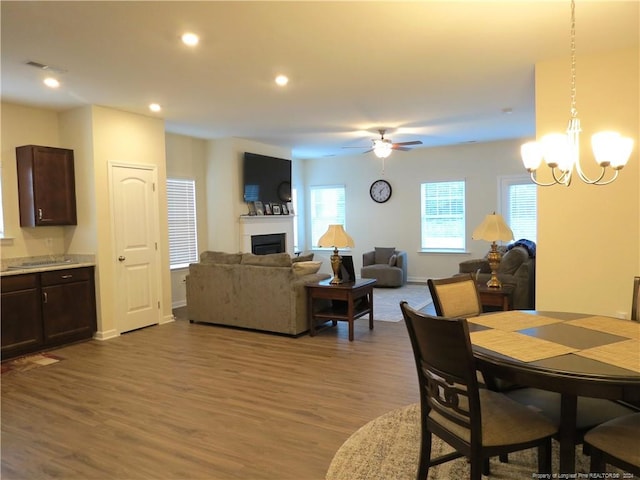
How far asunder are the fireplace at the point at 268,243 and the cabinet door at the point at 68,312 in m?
2.98

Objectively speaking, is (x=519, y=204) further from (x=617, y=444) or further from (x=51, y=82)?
(x=51, y=82)

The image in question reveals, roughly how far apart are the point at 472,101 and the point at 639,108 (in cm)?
189

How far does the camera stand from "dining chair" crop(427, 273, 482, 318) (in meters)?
2.83

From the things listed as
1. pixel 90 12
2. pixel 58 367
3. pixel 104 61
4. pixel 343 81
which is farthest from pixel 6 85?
pixel 343 81

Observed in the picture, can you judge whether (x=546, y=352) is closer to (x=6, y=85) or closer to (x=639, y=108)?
(x=639, y=108)

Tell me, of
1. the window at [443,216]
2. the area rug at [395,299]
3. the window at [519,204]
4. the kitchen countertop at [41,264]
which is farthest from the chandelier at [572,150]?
the window at [443,216]

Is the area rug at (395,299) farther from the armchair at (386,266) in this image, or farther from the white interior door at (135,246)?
the white interior door at (135,246)

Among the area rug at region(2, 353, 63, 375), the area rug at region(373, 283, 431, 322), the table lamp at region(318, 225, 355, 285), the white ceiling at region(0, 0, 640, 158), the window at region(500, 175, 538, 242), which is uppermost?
the white ceiling at region(0, 0, 640, 158)

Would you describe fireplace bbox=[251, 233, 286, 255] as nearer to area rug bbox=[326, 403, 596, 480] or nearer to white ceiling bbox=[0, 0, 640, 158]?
white ceiling bbox=[0, 0, 640, 158]

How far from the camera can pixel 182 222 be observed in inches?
283

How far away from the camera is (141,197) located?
565 centimetres

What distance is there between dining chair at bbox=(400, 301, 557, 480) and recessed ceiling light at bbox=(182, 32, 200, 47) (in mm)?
2496

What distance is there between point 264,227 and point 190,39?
16.0 feet

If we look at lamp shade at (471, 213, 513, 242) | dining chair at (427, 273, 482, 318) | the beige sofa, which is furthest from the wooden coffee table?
dining chair at (427, 273, 482, 318)
